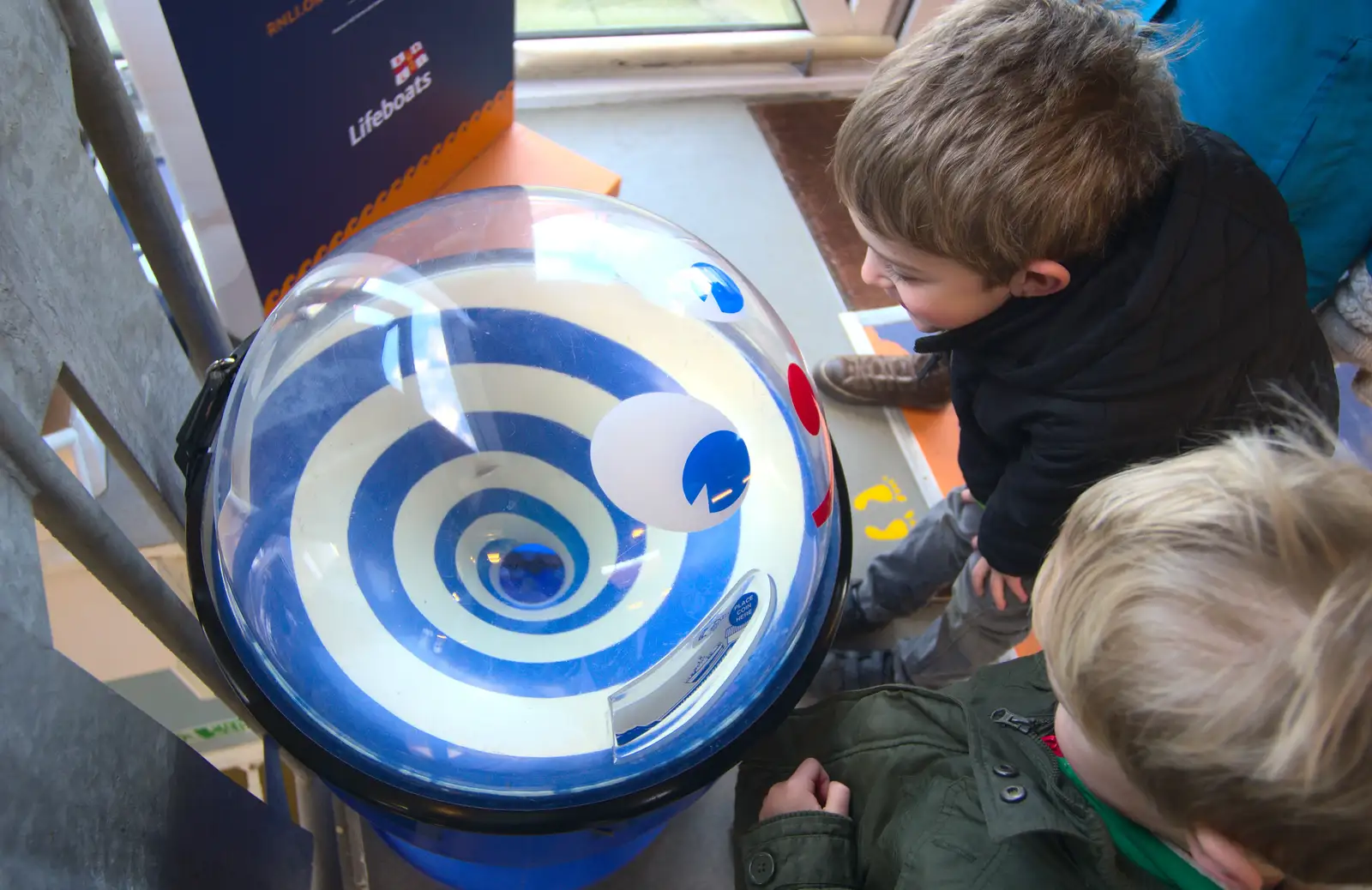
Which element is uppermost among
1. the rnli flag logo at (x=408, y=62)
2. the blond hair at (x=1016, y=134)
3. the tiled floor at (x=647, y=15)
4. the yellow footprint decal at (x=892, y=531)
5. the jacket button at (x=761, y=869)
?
the blond hair at (x=1016, y=134)

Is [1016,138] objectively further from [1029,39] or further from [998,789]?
[998,789]

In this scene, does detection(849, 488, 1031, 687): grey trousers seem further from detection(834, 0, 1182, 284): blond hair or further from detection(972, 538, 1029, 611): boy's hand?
detection(834, 0, 1182, 284): blond hair

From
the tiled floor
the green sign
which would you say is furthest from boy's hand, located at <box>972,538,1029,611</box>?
the tiled floor

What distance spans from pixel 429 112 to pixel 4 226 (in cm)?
68

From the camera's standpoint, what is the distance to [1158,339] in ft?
2.29

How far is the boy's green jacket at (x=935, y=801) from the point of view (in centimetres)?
59

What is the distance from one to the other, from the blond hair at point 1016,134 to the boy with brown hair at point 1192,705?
0.23 m

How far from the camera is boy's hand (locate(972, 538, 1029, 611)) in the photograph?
3.00ft

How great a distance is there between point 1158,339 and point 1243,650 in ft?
1.06

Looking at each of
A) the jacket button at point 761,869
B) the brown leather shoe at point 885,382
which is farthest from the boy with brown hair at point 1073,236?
the brown leather shoe at point 885,382

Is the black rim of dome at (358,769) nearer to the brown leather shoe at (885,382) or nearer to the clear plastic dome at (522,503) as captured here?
the clear plastic dome at (522,503)

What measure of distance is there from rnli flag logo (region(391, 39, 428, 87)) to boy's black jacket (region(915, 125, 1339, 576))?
685 millimetres

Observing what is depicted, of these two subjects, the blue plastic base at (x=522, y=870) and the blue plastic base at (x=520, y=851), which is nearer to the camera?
the blue plastic base at (x=520, y=851)

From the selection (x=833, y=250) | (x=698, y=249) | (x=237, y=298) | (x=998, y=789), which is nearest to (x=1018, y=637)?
(x=998, y=789)
